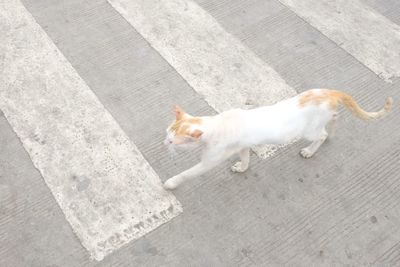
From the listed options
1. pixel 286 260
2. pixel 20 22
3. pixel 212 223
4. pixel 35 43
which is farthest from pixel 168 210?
pixel 20 22

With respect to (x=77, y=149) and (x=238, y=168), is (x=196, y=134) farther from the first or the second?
(x=77, y=149)

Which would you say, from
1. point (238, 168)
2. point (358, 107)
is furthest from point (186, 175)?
point (358, 107)

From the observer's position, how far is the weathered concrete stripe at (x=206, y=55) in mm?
4430

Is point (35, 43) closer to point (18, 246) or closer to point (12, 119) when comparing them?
point (12, 119)

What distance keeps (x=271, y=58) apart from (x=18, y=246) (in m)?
3.01

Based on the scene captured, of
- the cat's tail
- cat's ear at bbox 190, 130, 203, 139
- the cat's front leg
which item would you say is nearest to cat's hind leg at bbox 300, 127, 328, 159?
the cat's tail

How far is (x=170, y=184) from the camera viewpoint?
368cm

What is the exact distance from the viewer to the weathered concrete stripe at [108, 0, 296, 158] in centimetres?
443

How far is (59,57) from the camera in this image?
461cm

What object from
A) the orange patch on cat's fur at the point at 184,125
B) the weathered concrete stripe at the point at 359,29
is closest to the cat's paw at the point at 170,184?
the orange patch on cat's fur at the point at 184,125

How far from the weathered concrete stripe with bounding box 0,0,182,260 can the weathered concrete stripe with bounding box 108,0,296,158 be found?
3.07 feet

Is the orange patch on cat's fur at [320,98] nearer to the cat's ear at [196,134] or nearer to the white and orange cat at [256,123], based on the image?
the white and orange cat at [256,123]

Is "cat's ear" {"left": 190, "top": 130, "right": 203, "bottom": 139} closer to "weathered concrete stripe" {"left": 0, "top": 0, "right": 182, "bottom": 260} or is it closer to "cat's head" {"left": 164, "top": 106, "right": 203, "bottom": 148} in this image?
"cat's head" {"left": 164, "top": 106, "right": 203, "bottom": 148}

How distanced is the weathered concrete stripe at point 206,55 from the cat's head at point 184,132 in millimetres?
1107
